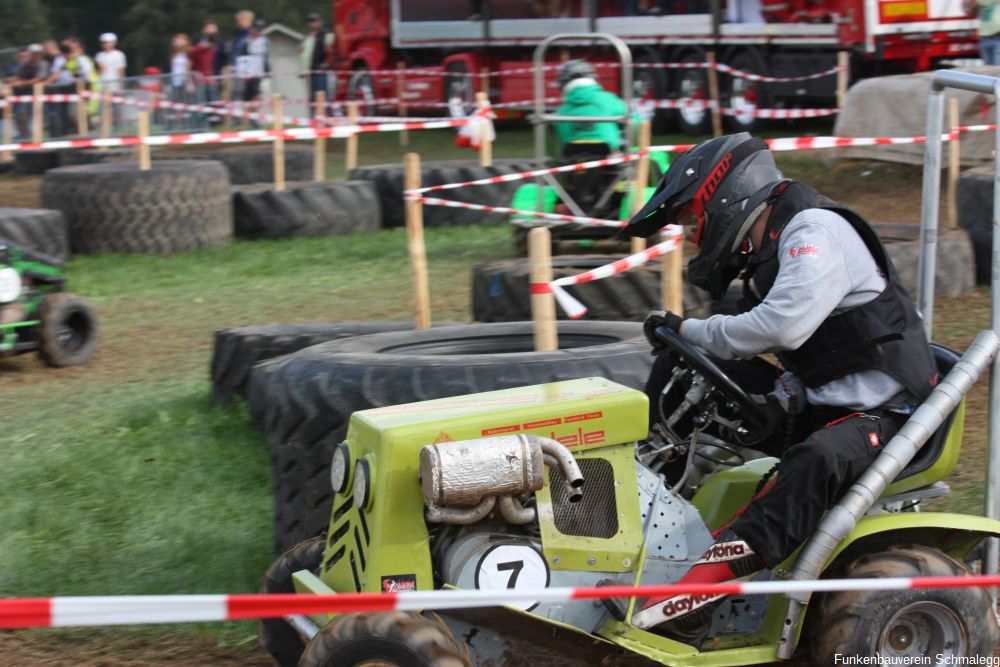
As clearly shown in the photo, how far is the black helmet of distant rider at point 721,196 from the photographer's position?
407 cm

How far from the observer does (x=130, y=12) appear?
4128cm

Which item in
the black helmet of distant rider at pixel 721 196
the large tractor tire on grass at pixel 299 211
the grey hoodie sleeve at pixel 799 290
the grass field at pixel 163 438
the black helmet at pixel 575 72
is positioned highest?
the black helmet at pixel 575 72

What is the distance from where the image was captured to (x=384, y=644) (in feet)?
11.3

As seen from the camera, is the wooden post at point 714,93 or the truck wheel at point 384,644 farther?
the wooden post at point 714,93

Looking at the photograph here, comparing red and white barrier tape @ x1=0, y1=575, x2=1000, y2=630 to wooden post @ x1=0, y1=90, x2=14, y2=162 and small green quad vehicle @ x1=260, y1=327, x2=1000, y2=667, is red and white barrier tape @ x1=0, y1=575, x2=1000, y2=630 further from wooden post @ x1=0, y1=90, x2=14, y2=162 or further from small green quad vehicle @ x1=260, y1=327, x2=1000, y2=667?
wooden post @ x1=0, y1=90, x2=14, y2=162

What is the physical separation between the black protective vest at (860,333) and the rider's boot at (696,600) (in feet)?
1.88

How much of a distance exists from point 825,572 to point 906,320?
79cm

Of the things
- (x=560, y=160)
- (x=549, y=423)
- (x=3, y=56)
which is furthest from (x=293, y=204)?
(x=3, y=56)

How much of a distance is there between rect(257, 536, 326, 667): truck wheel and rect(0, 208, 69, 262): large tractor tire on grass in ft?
26.8

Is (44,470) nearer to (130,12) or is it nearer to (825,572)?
(825,572)

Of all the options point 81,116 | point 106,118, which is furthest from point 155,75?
point 106,118

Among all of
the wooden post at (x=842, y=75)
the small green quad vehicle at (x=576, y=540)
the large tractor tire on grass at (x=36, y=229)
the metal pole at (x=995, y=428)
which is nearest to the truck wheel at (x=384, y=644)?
the small green quad vehicle at (x=576, y=540)

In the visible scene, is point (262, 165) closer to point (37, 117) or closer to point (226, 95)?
point (37, 117)

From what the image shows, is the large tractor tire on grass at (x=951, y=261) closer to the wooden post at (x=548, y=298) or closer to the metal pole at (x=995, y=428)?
the wooden post at (x=548, y=298)
